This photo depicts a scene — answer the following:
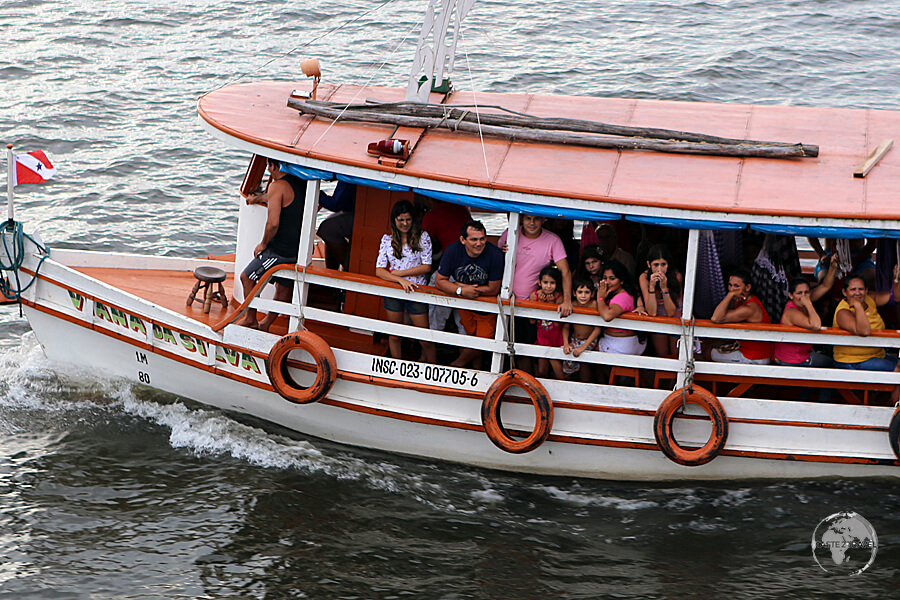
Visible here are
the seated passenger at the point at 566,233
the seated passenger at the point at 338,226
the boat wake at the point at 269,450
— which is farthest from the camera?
the seated passenger at the point at 338,226

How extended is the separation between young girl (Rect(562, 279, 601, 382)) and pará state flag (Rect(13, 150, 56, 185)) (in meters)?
4.92

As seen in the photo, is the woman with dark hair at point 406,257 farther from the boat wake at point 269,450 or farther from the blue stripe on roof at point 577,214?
the boat wake at point 269,450

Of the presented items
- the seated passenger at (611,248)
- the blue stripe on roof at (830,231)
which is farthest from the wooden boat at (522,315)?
the seated passenger at (611,248)

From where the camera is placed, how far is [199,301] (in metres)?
10.1

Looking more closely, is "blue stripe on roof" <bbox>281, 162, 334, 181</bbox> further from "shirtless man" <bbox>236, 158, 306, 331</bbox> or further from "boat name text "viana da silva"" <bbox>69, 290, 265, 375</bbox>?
"boat name text "viana da silva"" <bbox>69, 290, 265, 375</bbox>

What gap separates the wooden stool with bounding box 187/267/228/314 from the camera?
974cm

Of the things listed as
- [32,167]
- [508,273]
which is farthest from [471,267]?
[32,167]

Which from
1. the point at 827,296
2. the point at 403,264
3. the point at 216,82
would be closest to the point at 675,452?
the point at 827,296

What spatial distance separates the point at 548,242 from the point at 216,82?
42.1 ft

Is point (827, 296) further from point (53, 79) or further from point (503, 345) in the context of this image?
point (53, 79)

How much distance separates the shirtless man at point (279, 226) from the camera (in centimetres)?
902

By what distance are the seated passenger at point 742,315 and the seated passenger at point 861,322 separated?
56 cm

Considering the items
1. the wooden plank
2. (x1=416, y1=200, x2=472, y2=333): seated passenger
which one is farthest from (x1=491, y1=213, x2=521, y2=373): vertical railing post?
the wooden plank

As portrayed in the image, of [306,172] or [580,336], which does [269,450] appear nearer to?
[306,172]
